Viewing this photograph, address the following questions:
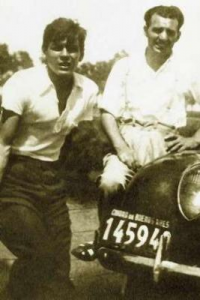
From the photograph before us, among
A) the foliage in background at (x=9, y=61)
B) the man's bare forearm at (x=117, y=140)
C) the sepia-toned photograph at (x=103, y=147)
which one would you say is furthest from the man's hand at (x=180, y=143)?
the foliage in background at (x=9, y=61)

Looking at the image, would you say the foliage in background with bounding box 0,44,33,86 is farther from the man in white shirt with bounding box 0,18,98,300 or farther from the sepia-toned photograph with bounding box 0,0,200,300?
the man in white shirt with bounding box 0,18,98,300

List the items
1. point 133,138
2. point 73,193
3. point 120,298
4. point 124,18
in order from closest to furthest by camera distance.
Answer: point 120,298 → point 133,138 → point 124,18 → point 73,193

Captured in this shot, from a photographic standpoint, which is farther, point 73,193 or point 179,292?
point 73,193

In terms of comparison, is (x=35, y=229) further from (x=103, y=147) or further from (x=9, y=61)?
(x=9, y=61)

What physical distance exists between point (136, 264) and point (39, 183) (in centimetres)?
40

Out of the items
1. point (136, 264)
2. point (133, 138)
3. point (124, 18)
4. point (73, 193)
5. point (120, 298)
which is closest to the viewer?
point (136, 264)

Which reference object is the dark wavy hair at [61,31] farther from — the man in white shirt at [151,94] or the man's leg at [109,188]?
the man's leg at [109,188]

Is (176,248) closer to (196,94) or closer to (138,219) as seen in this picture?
(138,219)

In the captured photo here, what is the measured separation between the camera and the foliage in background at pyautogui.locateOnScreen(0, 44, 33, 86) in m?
1.71

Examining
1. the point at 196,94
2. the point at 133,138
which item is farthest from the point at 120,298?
the point at 196,94

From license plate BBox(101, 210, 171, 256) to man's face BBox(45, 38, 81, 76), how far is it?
468mm

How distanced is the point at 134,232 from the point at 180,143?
0.41 m

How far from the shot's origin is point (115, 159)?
138 cm

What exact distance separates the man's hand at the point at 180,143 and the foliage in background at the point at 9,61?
60 cm
